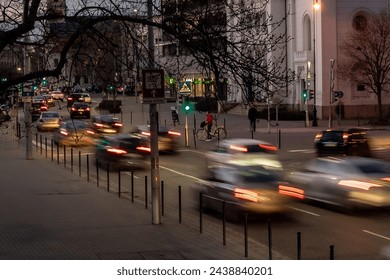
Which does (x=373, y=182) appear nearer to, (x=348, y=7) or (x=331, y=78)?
(x=331, y=78)

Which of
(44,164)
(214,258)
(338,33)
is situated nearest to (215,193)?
(214,258)

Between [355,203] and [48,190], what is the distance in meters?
9.91

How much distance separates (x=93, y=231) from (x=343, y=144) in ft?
59.9

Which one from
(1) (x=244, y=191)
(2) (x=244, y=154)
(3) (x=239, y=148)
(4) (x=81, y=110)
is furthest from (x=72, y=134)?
(4) (x=81, y=110)

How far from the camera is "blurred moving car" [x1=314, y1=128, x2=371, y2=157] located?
3186cm

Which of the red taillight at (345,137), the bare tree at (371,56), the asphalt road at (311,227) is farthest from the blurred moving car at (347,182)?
the bare tree at (371,56)

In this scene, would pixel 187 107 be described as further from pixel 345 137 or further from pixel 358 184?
pixel 358 184

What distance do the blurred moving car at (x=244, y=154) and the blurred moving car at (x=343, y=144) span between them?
9620mm

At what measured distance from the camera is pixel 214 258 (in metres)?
13.3

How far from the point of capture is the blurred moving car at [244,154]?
20.8m

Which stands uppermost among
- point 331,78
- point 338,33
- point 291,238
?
point 338,33

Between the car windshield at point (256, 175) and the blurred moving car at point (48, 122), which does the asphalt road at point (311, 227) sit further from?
the blurred moving car at point (48, 122)

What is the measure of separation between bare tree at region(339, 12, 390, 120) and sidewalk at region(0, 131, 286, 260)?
3634 centimetres

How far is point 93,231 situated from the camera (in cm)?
1602
